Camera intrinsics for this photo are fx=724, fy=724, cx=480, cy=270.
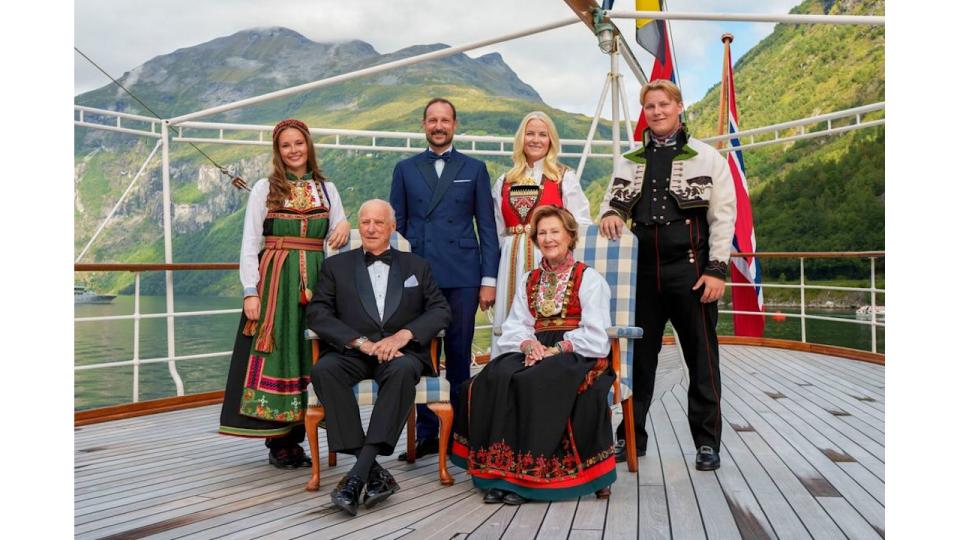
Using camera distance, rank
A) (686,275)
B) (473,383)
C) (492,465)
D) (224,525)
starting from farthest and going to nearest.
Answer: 1. (686,275)
2. (473,383)
3. (492,465)
4. (224,525)

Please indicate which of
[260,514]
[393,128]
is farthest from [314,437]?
[393,128]

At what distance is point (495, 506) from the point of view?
2346 mm

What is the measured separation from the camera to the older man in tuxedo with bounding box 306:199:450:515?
2.46 meters

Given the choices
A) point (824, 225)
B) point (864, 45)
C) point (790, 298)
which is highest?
point (864, 45)

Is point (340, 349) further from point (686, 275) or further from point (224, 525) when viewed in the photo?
point (686, 275)

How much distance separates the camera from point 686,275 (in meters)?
2.79

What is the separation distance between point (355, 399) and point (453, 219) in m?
0.88

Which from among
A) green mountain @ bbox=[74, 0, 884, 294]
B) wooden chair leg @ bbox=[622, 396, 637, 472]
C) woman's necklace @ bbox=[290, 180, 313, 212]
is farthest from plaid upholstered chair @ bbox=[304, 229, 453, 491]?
green mountain @ bbox=[74, 0, 884, 294]

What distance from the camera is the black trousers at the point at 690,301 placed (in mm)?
2781

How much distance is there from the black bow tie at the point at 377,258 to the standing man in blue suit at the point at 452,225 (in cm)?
23

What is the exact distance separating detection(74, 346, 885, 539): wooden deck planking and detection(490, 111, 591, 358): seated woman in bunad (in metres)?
0.82
